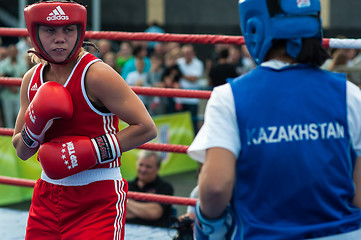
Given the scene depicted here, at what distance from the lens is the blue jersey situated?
1568mm

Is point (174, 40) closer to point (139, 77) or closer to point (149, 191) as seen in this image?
point (149, 191)

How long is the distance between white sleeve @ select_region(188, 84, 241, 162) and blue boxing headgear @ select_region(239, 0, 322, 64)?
0.60 ft

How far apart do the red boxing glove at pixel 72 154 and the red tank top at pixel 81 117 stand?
0.05m

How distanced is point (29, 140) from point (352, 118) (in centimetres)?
126

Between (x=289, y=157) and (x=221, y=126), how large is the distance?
20 cm

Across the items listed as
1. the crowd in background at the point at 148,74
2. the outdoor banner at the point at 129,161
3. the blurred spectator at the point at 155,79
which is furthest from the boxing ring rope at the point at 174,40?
the blurred spectator at the point at 155,79

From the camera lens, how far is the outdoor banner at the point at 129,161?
19.4ft

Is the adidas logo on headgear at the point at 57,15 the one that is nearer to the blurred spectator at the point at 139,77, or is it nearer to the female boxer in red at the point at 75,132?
the female boxer in red at the point at 75,132

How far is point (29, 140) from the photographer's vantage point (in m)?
2.31

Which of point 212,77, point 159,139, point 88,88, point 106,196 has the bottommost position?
point 159,139

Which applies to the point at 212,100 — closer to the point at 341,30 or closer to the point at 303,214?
the point at 303,214

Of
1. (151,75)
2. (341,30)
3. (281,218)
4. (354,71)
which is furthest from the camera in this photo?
(341,30)

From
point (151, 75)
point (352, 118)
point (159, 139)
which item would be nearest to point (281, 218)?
point (352, 118)

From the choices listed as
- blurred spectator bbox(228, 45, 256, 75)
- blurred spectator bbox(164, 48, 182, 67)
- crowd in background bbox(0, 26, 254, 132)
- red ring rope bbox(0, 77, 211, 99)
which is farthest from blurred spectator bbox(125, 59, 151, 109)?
red ring rope bbox(0, 77, 211, 99)
